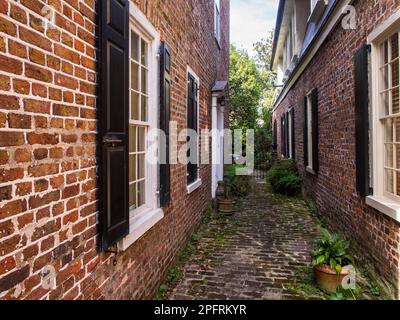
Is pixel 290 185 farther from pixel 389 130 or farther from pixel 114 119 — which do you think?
pixel 114 119

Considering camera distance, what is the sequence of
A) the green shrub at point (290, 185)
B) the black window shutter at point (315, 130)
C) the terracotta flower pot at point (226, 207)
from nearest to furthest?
the black window shutter at point (315, 130)
the terracotta flower pot at point (226, 207)
the green shrub at point (290, 185)

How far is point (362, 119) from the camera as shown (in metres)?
4.02

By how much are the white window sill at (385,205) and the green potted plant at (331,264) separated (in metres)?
0.58

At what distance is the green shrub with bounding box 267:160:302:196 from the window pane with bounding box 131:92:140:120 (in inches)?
287

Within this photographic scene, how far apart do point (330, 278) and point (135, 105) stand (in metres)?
2.95

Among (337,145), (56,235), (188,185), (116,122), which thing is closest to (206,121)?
(188,185)

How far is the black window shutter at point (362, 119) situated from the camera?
392 cm

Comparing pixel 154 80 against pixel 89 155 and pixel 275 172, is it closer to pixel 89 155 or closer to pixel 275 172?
pixel 89 155

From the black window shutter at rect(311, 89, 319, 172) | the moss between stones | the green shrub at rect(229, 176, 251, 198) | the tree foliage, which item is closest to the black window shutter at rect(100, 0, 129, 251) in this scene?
the moss between stones

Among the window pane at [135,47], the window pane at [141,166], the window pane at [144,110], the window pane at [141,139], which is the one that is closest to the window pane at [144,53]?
the window pane at [135,47]

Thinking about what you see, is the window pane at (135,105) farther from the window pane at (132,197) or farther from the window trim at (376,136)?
the window trim at (376,136)

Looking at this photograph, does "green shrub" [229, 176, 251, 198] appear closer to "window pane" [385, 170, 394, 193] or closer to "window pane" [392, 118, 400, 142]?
"window pane" [385, 170, 394, 193]

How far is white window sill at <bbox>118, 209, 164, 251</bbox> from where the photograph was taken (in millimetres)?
2612

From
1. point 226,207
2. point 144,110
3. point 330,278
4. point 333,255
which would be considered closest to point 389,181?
point 333,255
